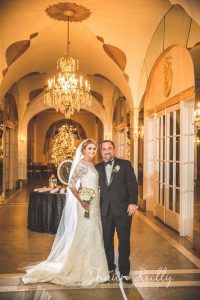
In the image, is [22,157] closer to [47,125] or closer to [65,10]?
[47,125]

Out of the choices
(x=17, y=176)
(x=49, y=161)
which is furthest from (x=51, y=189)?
(x=49, y=161)

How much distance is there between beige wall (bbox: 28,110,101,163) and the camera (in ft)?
73.2

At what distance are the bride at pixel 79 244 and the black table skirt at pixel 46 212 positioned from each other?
236 centimetres

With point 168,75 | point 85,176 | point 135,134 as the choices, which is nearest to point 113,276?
point 85,176

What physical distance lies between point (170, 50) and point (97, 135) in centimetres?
1467

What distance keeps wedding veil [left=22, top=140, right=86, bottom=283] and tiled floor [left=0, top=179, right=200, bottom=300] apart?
0.46 feet

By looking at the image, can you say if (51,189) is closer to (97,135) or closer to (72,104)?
(72,104)

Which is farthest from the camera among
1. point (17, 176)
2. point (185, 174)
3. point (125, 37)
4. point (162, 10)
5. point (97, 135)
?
point (97, 135)

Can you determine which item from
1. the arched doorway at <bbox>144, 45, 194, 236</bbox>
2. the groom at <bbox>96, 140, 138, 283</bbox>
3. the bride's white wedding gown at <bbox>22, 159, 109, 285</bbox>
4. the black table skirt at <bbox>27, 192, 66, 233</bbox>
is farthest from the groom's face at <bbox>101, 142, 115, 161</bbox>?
the black table skirt at <bbox>27, 192, 66, 233</bbox>

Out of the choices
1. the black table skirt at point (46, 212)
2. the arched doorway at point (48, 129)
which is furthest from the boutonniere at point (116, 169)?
the arched doorway at point (48, 129)

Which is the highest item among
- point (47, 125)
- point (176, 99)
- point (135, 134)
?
point (47, 125)

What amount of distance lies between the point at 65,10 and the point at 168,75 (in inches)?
98.2

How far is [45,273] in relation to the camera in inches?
151

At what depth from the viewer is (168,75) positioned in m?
6.92
